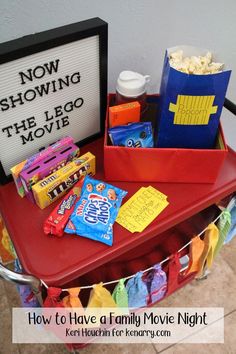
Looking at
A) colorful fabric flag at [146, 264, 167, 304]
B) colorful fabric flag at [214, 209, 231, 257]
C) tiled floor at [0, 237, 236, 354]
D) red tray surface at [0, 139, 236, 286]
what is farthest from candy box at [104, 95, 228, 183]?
tiled floor at [0, 237, 236, 354]

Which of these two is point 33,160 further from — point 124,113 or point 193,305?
point 193,305

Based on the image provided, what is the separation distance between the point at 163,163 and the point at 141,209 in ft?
0.39

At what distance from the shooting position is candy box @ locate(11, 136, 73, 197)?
67 cm

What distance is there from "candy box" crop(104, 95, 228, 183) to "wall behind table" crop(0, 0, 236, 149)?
0.28 metres

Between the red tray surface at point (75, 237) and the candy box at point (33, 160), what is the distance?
0.04 meters

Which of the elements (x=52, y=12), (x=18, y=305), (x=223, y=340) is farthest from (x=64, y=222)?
(x=223, y=340)

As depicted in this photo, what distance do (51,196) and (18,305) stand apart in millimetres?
714

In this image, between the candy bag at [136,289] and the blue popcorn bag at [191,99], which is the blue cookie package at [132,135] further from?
the candy bag at [136,289]

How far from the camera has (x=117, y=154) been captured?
0.68 m

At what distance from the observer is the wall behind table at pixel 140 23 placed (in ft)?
2.20

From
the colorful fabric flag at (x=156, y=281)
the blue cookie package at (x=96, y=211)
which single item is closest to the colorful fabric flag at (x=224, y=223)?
the colorful fabric flag at (x=156, y=281)

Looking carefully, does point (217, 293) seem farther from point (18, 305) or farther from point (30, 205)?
point (30, 205)

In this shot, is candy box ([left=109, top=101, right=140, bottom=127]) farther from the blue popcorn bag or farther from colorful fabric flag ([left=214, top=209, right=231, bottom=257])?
colorful fabric flag ([left=214, top=209, right=231, bottom=257])

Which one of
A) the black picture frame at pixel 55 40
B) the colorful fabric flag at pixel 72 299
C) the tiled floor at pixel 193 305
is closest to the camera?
the black picture frame at pixel 55 40
